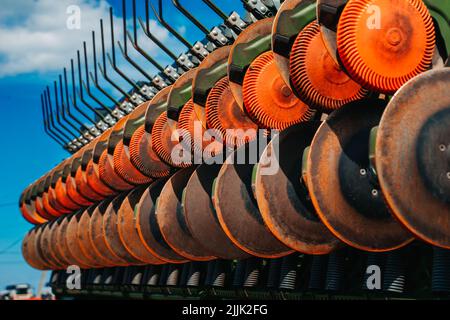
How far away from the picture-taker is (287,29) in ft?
27.6

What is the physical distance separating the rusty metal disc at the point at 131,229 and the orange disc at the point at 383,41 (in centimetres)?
906

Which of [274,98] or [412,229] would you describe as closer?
[412,229]

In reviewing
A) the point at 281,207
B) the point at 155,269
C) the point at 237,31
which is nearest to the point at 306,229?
the point at 281,207

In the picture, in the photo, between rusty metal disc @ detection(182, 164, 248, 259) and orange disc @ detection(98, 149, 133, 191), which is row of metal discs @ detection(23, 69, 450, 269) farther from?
orange disc @ detection(98, 149, 133, 191)

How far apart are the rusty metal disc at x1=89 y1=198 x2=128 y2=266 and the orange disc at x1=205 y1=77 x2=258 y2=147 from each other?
7.61 m

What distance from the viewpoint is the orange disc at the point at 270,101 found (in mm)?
9188

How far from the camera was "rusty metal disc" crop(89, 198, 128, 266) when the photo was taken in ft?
58.9

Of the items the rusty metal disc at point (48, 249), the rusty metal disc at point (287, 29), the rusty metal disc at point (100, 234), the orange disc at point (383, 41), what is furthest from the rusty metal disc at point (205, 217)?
the rusty metal disc at point (48, 249)

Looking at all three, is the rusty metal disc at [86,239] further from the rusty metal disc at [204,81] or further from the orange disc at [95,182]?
the rusty metal disc at [204,81]

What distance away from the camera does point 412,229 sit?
6047mm

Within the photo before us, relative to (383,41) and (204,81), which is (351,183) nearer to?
(383,41)

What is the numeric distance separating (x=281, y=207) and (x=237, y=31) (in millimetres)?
4707

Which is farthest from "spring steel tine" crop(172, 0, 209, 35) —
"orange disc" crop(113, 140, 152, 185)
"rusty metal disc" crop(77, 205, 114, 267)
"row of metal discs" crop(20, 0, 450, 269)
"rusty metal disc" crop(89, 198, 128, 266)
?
"rusty metal disc" crop(77, 205, 114, 267)
